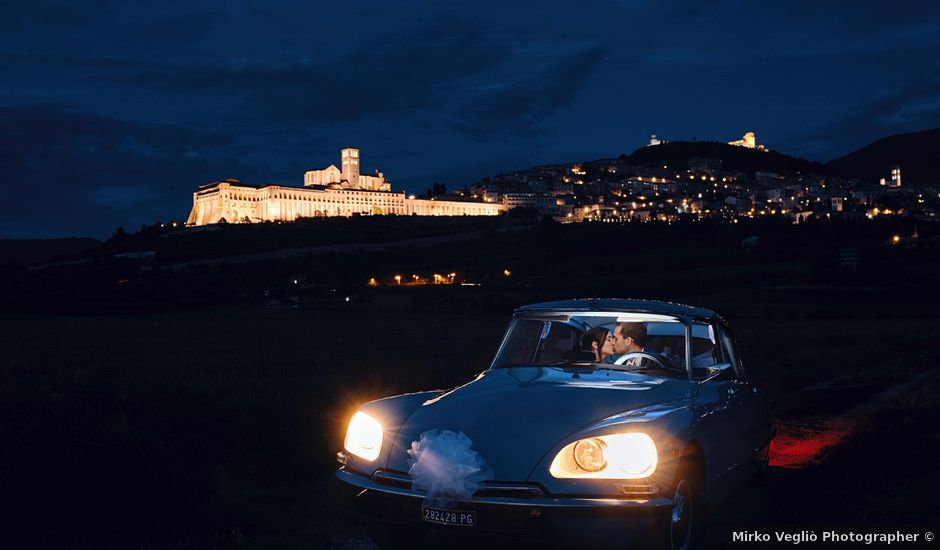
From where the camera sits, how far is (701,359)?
7.65 meters

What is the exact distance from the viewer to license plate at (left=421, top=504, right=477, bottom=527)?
5293 millimetres

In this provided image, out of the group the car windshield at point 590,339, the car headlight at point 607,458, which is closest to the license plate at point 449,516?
the car headlight at point 607,458

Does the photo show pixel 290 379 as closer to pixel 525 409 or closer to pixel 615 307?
pixel 615 307

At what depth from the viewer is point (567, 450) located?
5.41 m

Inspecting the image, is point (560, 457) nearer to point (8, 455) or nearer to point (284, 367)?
point (8, 455)

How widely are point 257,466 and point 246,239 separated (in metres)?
143

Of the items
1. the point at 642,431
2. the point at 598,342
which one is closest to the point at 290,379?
the point at 598,342

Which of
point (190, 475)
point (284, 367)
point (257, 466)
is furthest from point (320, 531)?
point (284, 367)

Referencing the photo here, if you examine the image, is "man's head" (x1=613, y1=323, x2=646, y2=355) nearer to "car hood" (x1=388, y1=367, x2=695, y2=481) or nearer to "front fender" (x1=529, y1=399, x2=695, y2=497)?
"car hood" (x1=388, y1=367, x2=695, y2=481)

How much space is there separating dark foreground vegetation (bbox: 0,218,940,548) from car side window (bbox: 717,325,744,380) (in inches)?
47.5

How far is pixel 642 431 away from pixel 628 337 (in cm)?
227

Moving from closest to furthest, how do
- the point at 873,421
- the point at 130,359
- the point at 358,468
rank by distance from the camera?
1. the point at 358,468
2. the point at 873,421
3. the point at 130,359

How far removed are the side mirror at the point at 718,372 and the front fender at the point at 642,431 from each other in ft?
3.99

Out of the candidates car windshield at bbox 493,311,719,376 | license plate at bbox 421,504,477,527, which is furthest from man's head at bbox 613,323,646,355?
license plate at bbox 421,504,477,527
